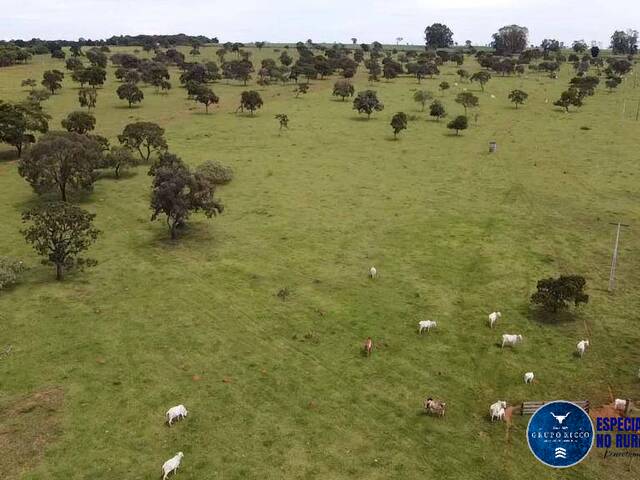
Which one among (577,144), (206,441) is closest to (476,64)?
(577,144)

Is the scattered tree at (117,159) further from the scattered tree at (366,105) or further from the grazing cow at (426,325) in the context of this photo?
the scattered tree at (366,105)

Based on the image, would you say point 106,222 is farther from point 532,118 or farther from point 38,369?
point 532,118

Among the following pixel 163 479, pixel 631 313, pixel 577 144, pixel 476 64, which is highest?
pixel 476 64

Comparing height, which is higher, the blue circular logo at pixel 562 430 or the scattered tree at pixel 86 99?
the scattered tree at pixel 86 99

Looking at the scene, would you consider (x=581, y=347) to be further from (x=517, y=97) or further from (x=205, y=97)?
(x=517, y=97)

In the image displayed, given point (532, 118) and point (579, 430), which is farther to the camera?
A: point (532, 118)

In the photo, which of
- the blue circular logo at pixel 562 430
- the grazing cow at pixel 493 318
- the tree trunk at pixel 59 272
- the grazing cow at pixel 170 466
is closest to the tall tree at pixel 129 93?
the tree trunk at pixel 59 272
